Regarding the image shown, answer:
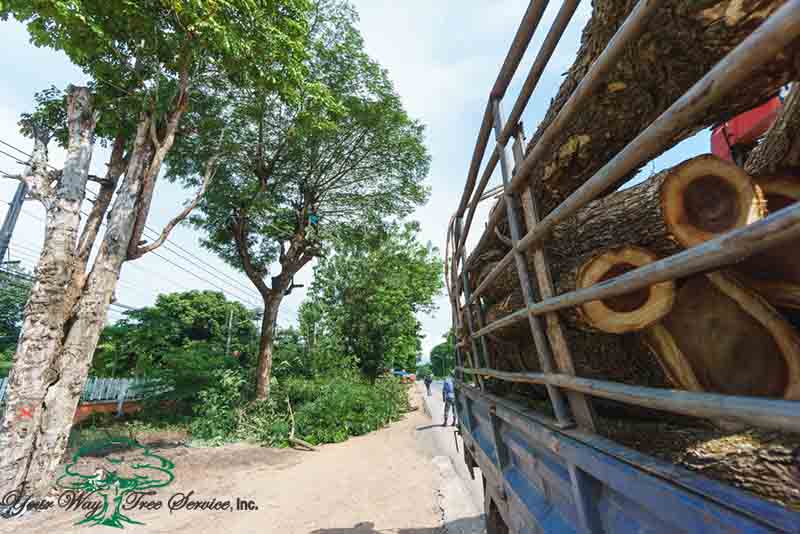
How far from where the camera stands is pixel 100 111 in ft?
22.3

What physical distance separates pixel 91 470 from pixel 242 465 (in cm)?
248

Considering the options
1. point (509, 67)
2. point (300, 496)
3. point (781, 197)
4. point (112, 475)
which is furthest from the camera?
point (112, 475)

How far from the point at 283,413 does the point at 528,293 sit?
1102 centimetres

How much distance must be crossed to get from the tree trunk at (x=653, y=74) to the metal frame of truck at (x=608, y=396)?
0.24 meters

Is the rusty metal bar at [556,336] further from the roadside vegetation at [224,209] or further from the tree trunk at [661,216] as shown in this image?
the roadside vegetation at [224,209]

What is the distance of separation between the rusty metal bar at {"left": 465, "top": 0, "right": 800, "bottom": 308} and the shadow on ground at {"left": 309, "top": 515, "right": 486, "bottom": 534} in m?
4.54

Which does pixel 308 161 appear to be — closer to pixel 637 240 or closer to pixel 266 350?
pixel 266 350

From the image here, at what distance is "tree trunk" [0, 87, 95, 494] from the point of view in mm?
4770

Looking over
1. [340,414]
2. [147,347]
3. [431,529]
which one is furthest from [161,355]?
[431,529]

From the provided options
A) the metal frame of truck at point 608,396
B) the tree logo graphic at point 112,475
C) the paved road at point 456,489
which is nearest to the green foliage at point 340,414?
the paved road at point 456,489

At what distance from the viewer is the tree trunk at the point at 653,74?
0.92 metres

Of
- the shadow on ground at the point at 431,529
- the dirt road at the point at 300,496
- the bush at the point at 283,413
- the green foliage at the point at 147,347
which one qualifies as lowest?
the shadow on ground at the point at 431,529

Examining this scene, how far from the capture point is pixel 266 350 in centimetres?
1077

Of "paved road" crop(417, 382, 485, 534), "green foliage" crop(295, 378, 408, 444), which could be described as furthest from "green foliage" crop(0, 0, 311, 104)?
"green foliage" crop(295, 378, 408, 444)
